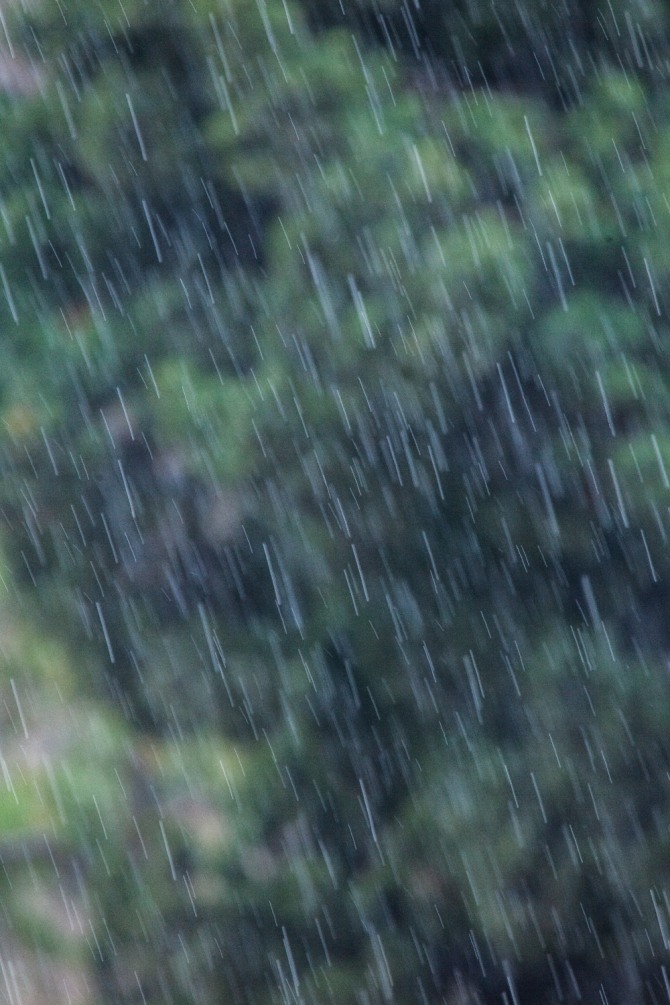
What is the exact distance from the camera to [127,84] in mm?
3504

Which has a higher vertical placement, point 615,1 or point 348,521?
point 615,1

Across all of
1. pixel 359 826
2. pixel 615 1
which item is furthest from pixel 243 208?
pixel 359 826

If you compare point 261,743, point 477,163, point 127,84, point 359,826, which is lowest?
point 359,826

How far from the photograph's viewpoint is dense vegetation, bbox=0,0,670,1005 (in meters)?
3.21

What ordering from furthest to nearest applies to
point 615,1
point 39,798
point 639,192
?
point 615,1
point 639,192
point 39,798

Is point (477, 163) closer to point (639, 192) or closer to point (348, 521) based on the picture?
point (639, 192)

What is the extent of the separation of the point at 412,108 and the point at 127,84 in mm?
888

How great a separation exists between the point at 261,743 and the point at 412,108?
1899 millimetres

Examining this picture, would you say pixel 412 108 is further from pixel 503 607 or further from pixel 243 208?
pixel 503 607

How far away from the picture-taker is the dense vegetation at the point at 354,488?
3.21m

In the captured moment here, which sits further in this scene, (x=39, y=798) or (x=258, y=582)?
(x=258, y=582)

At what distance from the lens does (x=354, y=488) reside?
3400 mm

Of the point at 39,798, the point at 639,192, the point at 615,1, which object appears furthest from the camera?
the point at 615,1

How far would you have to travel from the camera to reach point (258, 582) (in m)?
3.55
